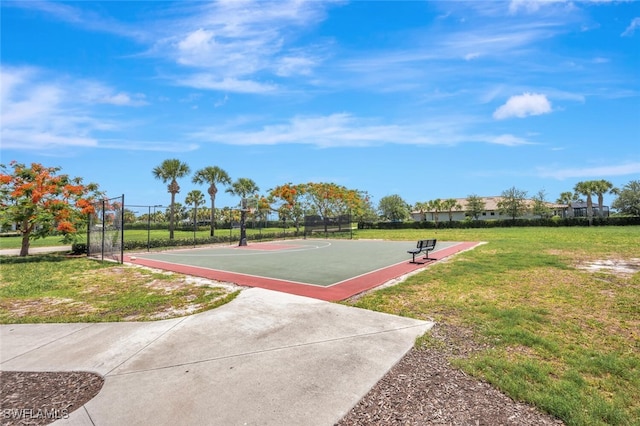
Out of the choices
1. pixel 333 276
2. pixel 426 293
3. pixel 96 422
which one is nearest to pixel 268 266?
pixel 333 276

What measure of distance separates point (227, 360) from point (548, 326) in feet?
17.9

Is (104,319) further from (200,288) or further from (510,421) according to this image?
(510,421)

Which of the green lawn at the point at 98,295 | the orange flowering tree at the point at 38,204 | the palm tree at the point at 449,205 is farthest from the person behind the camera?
the palm tree at the point at 449,205

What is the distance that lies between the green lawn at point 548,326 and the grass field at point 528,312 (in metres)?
0.01

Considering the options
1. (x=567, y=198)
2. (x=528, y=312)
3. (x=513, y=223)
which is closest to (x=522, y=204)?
(x=513, y=223)

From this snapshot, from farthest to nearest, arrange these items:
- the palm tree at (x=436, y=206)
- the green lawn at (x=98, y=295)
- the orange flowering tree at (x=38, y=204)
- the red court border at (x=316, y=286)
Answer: the palm tree at (x=436, y=206) → the orange flowering tree at (x=38, y=204) → the red court border at (x=316, y=286) → the green lawn at (x=98, y=295)

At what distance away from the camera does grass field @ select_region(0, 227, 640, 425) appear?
3.61 metres

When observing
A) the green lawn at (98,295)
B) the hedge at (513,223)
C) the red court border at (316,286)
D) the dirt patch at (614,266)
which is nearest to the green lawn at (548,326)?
the dirt patch at (614,266)

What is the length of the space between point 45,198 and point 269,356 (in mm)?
19133

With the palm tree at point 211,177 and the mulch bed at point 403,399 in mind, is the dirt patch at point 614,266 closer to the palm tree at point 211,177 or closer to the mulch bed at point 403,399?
the mulch bed at point 403,399

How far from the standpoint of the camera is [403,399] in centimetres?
349

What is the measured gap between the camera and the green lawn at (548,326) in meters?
3.49

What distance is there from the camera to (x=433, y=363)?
4.32 metres

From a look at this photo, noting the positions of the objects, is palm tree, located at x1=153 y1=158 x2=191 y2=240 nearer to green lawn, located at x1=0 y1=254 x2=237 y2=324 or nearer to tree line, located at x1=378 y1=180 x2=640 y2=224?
green lawn, located at x1=0 y1=254 x2=237 y2=324
